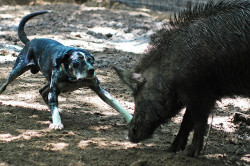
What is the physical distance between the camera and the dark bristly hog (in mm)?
4215

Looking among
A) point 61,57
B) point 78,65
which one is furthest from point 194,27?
point 61,57

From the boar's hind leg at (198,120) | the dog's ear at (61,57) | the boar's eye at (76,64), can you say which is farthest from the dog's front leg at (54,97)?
the boar's hind leg at (198,120)

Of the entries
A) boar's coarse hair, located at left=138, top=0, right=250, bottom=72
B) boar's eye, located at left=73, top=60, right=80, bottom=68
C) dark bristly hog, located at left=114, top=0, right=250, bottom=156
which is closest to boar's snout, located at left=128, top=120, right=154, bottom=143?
dark bristly hog, located at left=114, top=0, right=250, bottom=156

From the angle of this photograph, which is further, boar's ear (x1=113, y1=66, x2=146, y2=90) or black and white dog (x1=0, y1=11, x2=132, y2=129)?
black and white dog (x1=0, y1=11, x2=132, y2=129)

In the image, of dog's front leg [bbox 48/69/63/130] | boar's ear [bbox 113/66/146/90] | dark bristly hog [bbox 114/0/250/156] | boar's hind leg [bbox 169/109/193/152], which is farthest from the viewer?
dog's front leg [bbox 48/69/63/130]

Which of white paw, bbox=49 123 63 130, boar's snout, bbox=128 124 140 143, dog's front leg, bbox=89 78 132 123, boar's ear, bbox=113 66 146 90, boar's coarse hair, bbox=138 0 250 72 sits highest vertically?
boar's coarse hair, bbox=138 0 250 72

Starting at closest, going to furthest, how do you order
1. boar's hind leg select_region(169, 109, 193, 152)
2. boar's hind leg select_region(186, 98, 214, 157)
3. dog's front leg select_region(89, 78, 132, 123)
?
boar's hind leg select_region(186, 98, 214, 157) < boar's hind leg select_region(169, 109, 193, 152) < dog's front leg select_region(89, 78, 132, 123)

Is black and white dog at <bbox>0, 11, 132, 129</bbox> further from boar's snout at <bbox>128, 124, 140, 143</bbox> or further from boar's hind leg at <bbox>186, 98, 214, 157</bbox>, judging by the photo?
boar's hind leg at <bbox>186, 98, 214, 157</bbox>

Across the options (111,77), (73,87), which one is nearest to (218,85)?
(73,87)

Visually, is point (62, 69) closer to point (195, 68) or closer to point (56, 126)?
point (56, 126)

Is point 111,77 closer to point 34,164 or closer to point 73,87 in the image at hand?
point 73,87

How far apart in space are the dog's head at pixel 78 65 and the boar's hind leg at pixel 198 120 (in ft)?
5.04

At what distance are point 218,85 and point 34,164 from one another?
2131mm

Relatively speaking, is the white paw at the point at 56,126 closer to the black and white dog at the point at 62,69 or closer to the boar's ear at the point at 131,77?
the black and white dog at the point at 62,69
